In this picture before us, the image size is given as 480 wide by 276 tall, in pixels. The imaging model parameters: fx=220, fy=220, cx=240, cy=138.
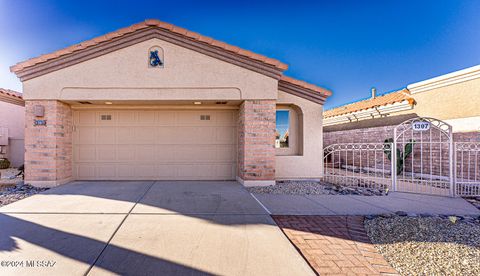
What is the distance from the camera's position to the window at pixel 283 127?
840 cm

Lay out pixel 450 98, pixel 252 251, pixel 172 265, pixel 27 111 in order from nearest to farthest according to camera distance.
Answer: pixel 172 265 < pixel 252 251 < pixel 27 111 < pixel 450 98

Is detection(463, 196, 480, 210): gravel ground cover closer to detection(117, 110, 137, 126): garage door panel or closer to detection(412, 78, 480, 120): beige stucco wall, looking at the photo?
detection(412, 78, 480, 120): beige stucco wall

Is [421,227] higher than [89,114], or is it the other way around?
[89,114]

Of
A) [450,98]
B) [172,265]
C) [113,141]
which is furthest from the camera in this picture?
[450,98]

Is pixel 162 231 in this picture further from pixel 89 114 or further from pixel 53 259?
pixel 89 114

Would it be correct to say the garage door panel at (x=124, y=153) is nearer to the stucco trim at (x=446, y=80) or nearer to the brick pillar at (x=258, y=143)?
the brick pillar at (x=258, y=143)

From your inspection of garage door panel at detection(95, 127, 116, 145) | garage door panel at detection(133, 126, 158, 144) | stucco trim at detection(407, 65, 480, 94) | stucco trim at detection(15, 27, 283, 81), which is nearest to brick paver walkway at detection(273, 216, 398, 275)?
stucco trim at detection(15, 27, 283, 81)

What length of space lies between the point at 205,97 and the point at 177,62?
143 cm

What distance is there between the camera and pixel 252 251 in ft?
10.1

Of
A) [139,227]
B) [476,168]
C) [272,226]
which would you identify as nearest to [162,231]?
[139,227]

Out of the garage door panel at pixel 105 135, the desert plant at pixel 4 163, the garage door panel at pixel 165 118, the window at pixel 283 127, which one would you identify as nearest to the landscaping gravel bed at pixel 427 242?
the window at pixel 283 127

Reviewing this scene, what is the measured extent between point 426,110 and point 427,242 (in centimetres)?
850

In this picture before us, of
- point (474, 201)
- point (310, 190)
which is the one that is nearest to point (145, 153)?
point (310, 190)

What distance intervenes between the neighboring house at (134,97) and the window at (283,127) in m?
0.55
